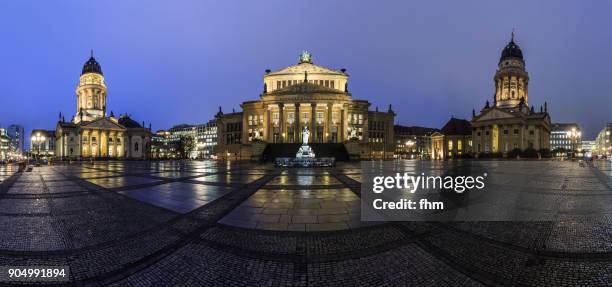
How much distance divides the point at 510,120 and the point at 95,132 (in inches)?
4763

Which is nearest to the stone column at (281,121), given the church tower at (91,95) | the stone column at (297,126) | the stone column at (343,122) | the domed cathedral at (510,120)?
the stone column at (297,126)

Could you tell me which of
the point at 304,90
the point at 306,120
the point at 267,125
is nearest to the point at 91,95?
the point at 267,125

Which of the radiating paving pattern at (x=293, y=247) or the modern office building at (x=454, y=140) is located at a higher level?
the modern office building at (x=454, y=140)

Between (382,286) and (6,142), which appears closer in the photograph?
(382,286)

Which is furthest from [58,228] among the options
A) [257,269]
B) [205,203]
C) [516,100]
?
[516,100]

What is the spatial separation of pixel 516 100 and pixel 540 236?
98.5 metres

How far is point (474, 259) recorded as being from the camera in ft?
16.0

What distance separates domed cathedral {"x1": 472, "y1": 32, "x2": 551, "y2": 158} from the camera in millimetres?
76562

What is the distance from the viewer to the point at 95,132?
94312mm

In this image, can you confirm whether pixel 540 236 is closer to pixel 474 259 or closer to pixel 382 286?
pixel 474 259

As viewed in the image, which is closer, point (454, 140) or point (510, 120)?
point (510, 120)

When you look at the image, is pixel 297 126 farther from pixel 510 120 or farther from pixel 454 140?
pixel 454 140

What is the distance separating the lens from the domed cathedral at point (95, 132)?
92.6 metres

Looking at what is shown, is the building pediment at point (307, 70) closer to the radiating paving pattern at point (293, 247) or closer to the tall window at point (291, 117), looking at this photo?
the tall window at point (291, 117)
